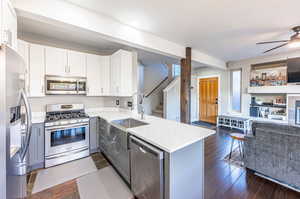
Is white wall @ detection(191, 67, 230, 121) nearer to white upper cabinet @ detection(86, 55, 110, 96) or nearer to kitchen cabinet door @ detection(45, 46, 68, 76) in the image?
white upper cabinet @ detection(86, 55, 110, 96)

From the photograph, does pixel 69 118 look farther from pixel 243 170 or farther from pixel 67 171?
pixel 243 170

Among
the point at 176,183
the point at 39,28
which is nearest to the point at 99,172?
the point at 176,183

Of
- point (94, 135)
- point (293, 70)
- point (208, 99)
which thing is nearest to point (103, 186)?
point (94, 135)

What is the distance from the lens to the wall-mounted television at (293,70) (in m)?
3.91

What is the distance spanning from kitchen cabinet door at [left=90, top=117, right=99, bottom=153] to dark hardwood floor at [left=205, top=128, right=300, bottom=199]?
2345mm

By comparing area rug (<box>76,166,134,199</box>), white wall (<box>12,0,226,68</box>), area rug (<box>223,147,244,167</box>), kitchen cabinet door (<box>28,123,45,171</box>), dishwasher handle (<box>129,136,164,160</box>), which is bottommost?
area rug (<box>76,166,134,199</box>)

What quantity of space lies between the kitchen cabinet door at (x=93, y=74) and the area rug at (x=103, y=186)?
178 centimetres

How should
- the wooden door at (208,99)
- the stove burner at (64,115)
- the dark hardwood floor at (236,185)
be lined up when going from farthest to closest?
the wooden door at (208,99), the stove burner at (64,115), the dark hardwood floor at (236,185)

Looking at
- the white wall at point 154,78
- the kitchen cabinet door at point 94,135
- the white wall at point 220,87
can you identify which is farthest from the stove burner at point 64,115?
the white wall at point 220,87

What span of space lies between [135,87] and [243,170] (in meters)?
2.69

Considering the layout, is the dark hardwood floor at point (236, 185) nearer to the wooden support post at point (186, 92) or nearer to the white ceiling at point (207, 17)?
the wooden support post at point (186, 92)

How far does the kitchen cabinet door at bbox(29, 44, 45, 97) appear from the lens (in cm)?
244

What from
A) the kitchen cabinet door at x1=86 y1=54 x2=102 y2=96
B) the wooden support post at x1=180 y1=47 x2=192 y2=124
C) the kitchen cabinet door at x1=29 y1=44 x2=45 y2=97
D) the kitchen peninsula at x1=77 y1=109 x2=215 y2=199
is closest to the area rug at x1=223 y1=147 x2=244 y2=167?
the wooden support post at x1=180 y1=47 x2=192 y2=124

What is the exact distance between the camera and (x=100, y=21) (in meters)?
2.11
